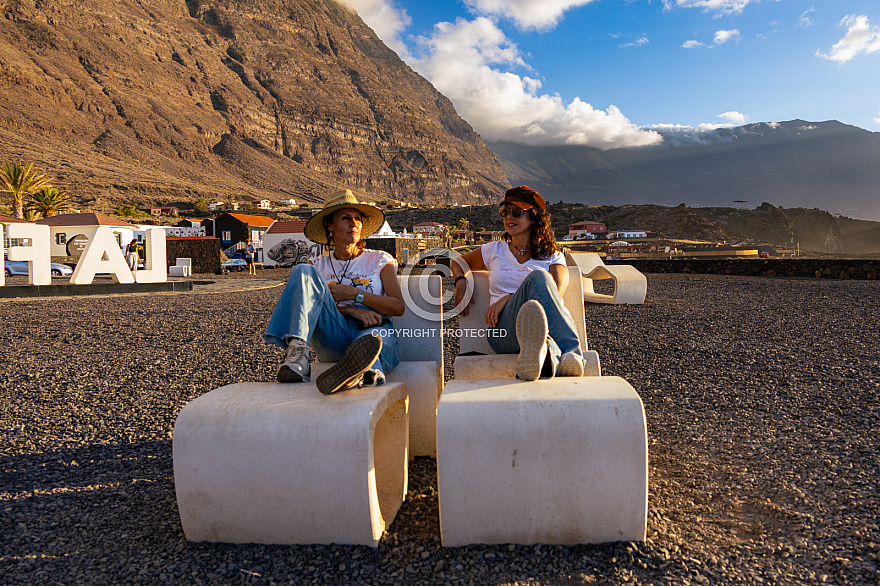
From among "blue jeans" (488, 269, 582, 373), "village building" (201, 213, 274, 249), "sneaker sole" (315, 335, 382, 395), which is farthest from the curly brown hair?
"village building" (201, 213, 274, 249)

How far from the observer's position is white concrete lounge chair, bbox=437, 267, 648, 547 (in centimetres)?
177

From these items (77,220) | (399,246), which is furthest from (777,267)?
(77,220)

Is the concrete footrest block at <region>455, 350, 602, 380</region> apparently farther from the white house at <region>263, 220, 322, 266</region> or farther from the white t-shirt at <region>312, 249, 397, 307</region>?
the white house at <region>263, 220, 322, 266</region>

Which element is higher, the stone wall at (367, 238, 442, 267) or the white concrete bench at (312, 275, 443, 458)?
the stone wall at (367, 238, 442, 267)

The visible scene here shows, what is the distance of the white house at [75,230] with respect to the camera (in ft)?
75.1

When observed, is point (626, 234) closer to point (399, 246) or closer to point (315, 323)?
point (399, 246)

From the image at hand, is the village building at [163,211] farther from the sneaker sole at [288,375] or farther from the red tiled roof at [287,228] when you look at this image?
the sneaker sole at [288,375]

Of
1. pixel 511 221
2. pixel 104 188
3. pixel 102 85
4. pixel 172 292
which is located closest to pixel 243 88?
pixel 102 85

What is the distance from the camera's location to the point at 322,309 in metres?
2.58

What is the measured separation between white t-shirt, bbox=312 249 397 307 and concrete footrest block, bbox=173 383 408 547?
1148 mm

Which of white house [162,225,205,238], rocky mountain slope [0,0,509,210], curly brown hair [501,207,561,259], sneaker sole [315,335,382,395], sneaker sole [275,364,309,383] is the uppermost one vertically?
rocky mountain slope [0,0,509,210]

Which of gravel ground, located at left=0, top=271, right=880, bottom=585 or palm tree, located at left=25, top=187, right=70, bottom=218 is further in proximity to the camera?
palm tree, located at left=25, top=187, right=70, bottom=218

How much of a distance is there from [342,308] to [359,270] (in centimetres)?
33

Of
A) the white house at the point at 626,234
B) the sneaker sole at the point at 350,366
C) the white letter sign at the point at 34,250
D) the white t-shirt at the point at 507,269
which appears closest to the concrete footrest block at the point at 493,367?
the white t-shirt at the point at 507,269
